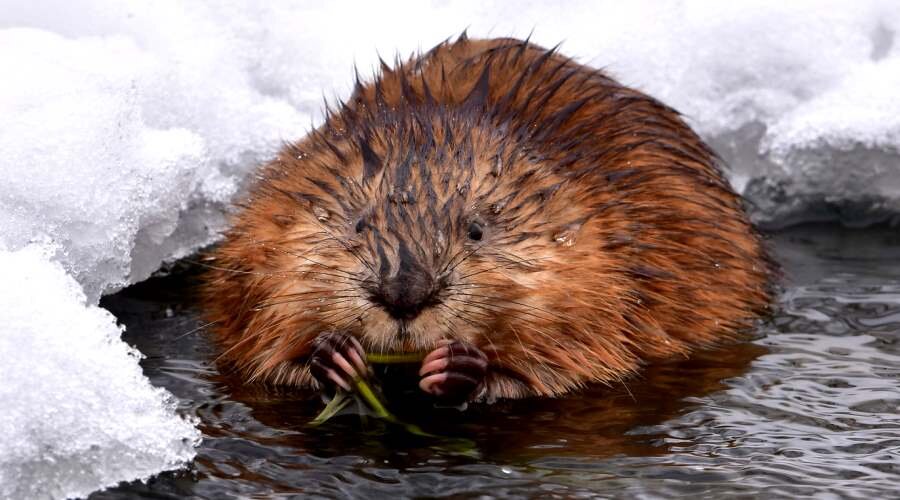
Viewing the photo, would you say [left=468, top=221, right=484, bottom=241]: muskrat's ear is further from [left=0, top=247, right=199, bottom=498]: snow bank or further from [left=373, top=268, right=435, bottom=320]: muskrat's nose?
[left=0, top=247, right=199, bottom=498]: snow bank

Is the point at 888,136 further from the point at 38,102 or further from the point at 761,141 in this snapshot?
the point at 38,102

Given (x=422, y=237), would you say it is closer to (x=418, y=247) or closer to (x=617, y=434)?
(x=418, y=247)

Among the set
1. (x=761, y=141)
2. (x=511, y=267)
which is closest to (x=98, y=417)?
(x=511, y=267)

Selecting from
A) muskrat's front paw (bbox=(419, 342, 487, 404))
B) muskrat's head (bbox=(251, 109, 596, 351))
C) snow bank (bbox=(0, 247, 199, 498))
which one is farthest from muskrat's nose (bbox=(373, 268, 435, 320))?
snow bank (bbox=(0, 247, 199, 498))

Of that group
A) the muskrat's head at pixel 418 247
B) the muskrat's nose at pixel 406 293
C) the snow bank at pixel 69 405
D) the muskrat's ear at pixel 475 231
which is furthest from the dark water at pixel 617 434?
the muskrat's ear at pixel 475 231

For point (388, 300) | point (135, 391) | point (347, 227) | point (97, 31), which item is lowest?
point (135, 391)

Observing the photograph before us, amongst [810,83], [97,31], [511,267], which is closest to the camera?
[511,267]
